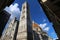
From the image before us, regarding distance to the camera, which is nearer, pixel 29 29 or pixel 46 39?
pixel 29 29

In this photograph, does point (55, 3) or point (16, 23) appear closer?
point (55, 3)

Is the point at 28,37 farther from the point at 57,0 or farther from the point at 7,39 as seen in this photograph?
the point at 57,0

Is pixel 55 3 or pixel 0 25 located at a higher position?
pixel 0 25

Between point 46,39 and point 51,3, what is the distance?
96.6 feet

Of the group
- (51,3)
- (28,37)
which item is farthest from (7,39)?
(51,3)

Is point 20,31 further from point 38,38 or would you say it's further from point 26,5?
point 38,38

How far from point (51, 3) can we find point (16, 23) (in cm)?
2135

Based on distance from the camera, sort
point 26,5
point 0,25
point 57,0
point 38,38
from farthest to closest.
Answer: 1. point 38,38
2. point 26,5
3. point 0,25
4. point 57,0

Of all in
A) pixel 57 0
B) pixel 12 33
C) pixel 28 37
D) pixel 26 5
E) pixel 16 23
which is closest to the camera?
pixel 57 0

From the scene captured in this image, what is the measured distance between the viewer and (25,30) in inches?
559

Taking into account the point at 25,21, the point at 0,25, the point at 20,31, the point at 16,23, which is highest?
the point at 16,23

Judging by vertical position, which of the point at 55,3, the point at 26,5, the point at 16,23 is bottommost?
the point at 55,3

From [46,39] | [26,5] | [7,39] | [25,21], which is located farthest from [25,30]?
[46,39]

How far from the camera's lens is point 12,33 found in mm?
21094
